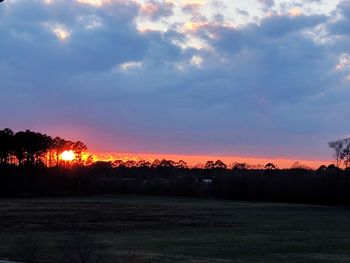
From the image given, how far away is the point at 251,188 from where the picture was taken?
479ft

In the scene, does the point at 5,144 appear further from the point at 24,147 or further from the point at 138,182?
the point at 138,182

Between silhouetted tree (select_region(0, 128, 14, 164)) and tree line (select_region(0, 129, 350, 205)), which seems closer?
tree line (select_region(0, 129, 350, 205))

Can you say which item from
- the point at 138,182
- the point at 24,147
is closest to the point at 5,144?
the point at 24,147

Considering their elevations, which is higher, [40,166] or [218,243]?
[40,166]

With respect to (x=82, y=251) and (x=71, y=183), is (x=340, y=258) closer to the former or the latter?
(x=82, y=251)

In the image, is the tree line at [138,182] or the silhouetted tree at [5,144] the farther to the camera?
the silhouetted tree at [5,144]

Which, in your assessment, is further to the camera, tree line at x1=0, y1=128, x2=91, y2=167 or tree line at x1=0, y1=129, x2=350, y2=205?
tree line at x1=0, y1=128, x2=91, y2=167

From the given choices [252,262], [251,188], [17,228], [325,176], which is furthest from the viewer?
[251,188]

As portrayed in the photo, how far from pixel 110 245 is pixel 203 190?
128370mm

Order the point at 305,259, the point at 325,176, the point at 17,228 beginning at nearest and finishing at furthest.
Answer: the point at 305,259 < the point at 17,228 < the point at 325,176

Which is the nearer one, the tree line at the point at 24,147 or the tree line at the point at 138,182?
the tree line at the point at 138,182

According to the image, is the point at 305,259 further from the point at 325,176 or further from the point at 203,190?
the point at 203,190

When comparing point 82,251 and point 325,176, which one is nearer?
point 82,251

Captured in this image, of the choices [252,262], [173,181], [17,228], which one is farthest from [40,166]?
[252,262]
